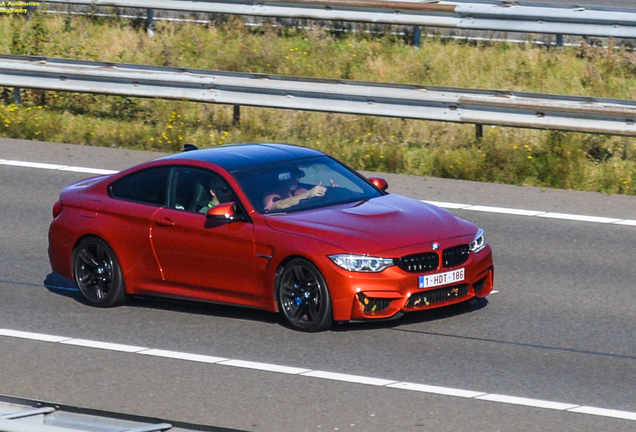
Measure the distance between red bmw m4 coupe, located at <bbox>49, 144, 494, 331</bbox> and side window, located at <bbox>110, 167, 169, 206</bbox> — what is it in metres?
0.01

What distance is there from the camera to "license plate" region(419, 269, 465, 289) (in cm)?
920

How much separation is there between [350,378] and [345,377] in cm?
4

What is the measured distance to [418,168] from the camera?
15.9 m

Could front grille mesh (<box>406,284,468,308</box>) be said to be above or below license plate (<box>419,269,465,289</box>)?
below

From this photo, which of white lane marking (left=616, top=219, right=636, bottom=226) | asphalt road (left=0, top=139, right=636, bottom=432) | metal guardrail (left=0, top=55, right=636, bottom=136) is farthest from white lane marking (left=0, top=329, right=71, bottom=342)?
metal guardrail (left=0, top=55, right=636, bottom=136)

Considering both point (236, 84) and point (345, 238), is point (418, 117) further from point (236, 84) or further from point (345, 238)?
point (345, 238)

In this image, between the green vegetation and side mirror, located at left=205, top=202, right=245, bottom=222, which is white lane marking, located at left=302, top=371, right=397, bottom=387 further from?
the green vegetation

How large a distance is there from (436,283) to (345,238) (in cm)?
78

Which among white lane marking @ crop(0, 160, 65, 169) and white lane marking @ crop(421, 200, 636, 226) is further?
white lane marking @ crop(0, 160, 65, 169)

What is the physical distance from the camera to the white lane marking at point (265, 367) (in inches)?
333

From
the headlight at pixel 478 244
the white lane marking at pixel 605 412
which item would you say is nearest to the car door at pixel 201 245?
the headlight at pixel 478 244

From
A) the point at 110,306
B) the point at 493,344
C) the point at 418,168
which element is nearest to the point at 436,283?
the point at 493,344

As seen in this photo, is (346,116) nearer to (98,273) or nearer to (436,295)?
(98,273)

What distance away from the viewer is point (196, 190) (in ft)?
33.7
